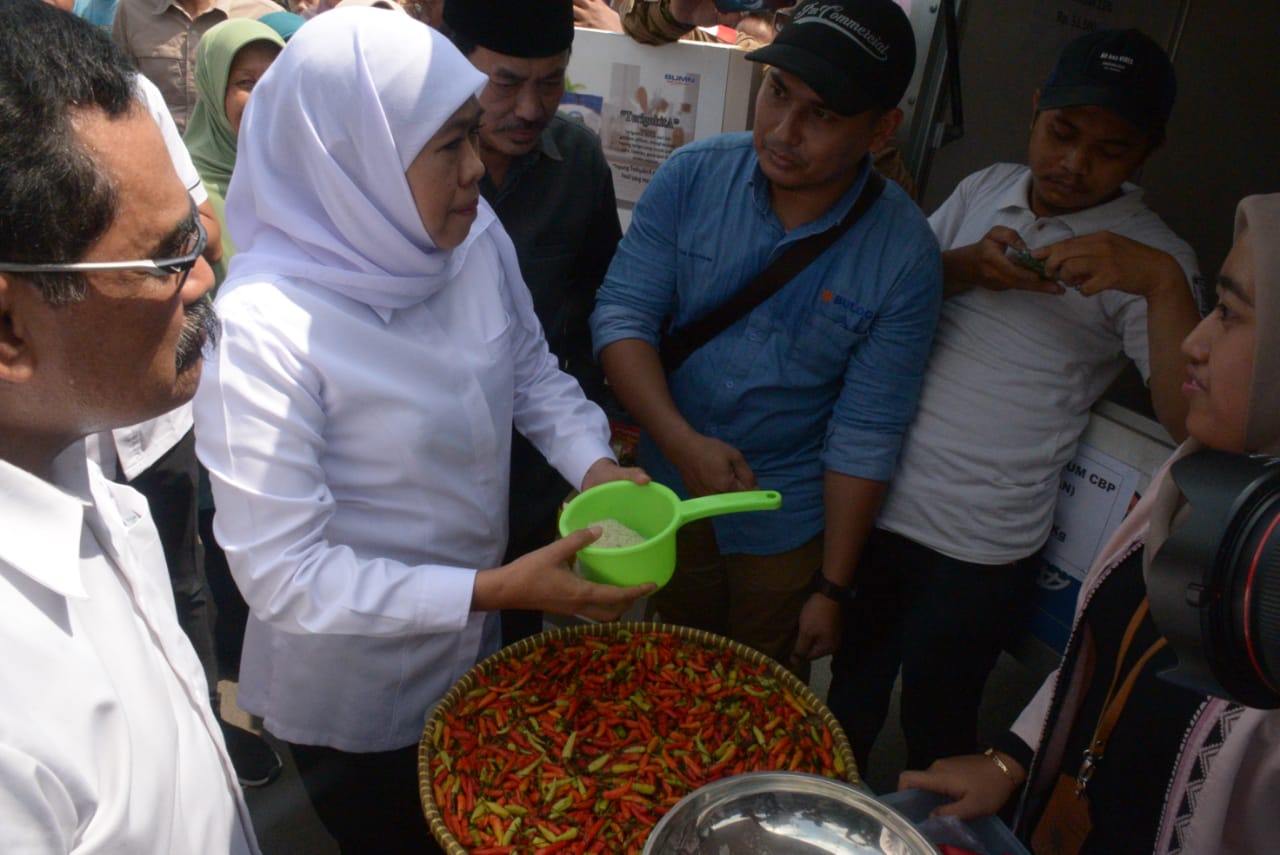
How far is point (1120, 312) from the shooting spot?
2078 mm

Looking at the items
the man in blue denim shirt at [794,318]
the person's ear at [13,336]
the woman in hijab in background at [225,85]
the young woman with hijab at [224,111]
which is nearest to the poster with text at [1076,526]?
the man in blue denim shirt at [794,318]

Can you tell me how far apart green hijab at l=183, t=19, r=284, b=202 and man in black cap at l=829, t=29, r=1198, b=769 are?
8.61 feet

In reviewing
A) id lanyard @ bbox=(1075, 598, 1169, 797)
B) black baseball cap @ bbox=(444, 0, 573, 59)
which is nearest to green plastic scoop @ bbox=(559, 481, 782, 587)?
id lanyard @ bbox=(1075, 598, 1169, 797)

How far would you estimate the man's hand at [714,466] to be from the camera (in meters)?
2.23

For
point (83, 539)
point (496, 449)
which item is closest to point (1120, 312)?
point (496, 449)

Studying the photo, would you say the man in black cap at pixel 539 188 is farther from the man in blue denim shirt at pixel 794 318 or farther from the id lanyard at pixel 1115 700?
the id lanyard at pixel 1115 700

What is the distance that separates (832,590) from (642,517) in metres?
0.72

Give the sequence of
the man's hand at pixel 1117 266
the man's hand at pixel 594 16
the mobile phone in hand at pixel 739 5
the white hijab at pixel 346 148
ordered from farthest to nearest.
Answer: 1. the man's hand at pixel 594 16
2. the mobile phone in hand at pixel 739 5
3. the man's hand at pixel 1117 266
4. the white hijab at pixel 346 148

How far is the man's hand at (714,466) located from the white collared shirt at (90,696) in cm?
129

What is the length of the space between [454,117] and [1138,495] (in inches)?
73.9

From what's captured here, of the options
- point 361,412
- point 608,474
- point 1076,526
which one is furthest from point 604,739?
point 1076,526

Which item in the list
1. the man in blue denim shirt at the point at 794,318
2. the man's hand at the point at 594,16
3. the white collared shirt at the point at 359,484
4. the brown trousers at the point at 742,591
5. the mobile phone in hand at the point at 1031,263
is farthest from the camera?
the man's hand at the point at 594,16

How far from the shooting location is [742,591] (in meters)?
2.57

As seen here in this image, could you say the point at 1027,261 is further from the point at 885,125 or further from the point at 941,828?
the point at 941,828
